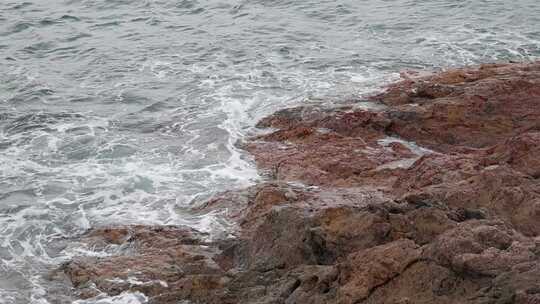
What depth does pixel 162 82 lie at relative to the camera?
22.2 meters

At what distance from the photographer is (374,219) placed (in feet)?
31.7

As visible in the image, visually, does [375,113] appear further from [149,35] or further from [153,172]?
[149,35]

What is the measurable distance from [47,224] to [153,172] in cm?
302

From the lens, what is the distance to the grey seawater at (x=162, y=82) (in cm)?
1402

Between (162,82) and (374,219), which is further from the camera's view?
(162,82)

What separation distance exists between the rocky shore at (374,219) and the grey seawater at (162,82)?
72cm

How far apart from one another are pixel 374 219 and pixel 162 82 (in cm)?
1383

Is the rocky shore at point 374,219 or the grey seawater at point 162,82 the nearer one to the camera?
the rocky shore at point 374,219

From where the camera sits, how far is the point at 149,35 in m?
27.7

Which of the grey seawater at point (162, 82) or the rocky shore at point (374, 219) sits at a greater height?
the rocky shore at point (374, 219)

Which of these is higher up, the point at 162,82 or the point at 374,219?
the point at 374,219

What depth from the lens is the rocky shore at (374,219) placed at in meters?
8.05

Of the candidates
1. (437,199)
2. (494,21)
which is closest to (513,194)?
(437,199)

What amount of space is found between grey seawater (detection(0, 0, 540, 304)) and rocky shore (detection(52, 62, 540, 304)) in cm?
72
